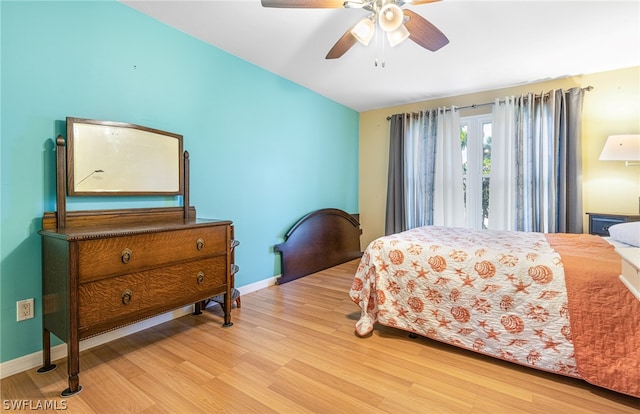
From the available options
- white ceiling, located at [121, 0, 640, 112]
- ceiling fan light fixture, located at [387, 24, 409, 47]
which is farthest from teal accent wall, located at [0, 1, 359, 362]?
ceiling fan light fixture, located at [387, 24, 409, 47]

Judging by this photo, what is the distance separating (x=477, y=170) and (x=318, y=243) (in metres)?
2.29

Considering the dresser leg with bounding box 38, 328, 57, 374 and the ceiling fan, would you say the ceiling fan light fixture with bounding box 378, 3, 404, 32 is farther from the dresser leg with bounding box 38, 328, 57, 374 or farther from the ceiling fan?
the dresser leg with bounding box 38, 328, 57, 374

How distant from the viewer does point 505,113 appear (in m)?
3.69

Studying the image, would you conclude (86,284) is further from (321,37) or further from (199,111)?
(321,37)

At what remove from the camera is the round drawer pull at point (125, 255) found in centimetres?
167

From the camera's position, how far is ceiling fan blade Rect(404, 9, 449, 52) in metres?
1.84

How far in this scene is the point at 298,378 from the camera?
5.42ft

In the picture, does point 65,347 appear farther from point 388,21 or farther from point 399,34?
point 399,34

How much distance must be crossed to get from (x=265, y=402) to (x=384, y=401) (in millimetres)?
577

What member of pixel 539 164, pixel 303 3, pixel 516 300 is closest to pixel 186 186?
pixel 303 3

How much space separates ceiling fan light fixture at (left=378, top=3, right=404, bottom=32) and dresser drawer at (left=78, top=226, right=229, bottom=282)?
5.74ft

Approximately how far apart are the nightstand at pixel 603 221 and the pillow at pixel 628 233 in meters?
0.98

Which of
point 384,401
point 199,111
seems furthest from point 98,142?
point 384,401

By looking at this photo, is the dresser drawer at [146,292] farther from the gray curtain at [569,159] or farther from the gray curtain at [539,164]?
the gray curtain at [569,159]
